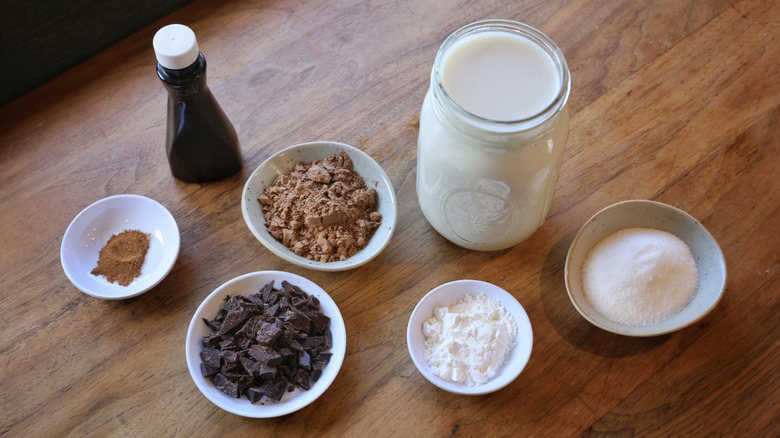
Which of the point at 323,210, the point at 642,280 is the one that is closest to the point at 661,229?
the point at 642,280

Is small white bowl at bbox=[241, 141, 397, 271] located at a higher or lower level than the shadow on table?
higher

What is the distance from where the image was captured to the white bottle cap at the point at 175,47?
0.94 metres

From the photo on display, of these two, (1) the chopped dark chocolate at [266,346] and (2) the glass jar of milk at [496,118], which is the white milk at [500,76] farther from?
(1) the chopped dark chocolate at [266,346]

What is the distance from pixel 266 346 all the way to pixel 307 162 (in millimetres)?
374

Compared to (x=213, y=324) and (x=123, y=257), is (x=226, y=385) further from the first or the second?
(x=123, y=257)

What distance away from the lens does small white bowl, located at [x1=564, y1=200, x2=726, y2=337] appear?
1.00 m

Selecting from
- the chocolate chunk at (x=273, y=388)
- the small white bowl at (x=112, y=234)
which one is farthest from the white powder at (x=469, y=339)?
the small white bowl at (x=112, y=234)

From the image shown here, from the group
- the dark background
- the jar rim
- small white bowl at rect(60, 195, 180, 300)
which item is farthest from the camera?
the dark background

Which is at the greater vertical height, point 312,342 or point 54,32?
point 54,32

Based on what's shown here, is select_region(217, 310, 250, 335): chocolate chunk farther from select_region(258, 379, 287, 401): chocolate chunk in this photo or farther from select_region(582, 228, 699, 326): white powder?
select_region(582, 228, 699, 326): white powder

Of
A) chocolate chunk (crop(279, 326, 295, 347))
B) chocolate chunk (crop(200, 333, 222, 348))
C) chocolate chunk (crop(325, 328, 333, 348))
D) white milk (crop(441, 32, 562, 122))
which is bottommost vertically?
chocolate chunk (crop(325, 328, 333, 348))

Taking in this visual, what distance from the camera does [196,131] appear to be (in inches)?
42.8

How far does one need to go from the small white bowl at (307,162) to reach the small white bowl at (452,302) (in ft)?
0.42

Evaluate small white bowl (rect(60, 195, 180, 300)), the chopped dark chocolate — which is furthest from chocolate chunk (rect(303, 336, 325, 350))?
small white bowl (rect(60, 195, 180, 300))
